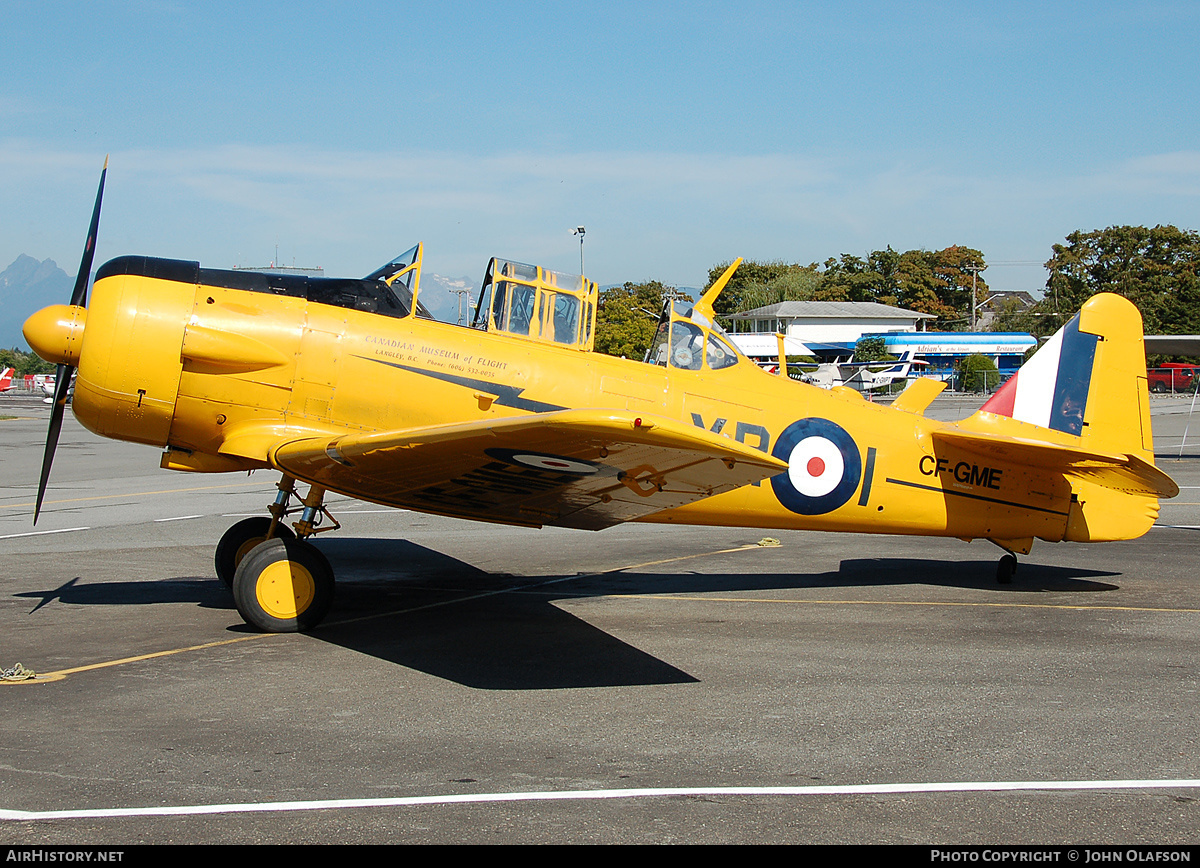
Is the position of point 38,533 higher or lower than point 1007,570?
lower

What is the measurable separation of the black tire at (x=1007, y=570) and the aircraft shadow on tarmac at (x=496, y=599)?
0.33ft

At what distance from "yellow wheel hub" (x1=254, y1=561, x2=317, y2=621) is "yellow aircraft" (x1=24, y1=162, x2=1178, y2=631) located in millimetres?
15

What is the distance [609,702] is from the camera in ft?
18.2

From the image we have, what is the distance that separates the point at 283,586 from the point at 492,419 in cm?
226

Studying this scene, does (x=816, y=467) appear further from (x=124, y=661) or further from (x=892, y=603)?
(x=124, y=661)

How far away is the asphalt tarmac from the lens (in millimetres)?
3896

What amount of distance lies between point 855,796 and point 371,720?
2.57 m

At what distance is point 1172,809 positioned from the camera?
4.00 meters

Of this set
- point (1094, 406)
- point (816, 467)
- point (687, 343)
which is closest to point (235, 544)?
point (687, 343)

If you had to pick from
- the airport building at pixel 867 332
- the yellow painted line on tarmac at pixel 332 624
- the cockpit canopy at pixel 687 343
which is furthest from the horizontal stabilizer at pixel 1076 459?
the airport building at pixel 867 332

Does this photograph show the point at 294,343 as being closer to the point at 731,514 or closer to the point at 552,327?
the point at 552,327

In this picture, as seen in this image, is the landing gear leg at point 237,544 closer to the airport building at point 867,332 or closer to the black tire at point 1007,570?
the black tire at point 1007,570

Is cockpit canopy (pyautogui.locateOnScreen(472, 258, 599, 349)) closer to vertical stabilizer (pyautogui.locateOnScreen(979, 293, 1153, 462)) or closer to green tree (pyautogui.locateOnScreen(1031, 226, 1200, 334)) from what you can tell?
vertical stabilizer (pyautogui.locateOnScreen(979, 293, 1153, 462))

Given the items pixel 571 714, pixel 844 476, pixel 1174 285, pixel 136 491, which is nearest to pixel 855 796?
pixel 571 714
